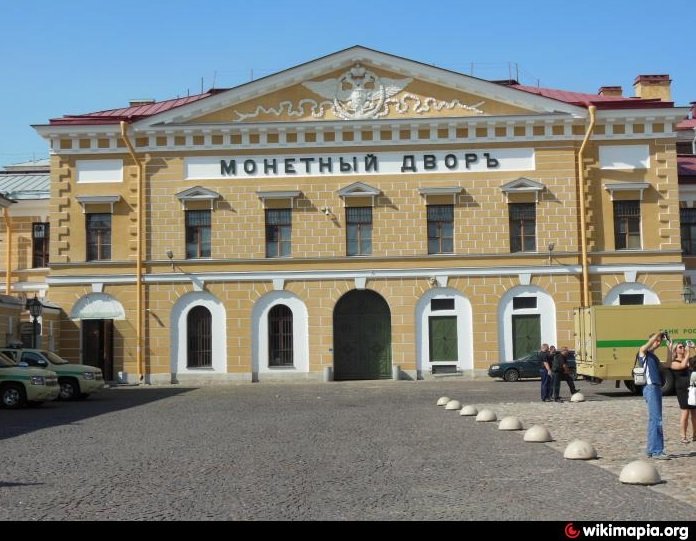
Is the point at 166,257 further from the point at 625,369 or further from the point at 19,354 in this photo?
the point at 625,369

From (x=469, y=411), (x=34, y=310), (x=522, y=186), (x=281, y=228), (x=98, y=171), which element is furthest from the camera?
(x=98, y=171)

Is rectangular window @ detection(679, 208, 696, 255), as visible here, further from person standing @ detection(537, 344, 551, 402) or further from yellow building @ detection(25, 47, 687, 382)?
person standing @ detection(537, 344, 551, 402)

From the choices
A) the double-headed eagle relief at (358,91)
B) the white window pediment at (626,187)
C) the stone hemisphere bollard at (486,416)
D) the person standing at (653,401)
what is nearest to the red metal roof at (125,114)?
the double-headed eagle relief at (358,91)

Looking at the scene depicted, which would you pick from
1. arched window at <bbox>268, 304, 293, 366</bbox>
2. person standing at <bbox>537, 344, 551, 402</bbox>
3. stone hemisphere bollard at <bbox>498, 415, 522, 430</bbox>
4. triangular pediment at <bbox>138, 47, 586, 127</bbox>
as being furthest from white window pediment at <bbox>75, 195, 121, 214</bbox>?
stone hemisphere bollard at <bbox>498, 415, 522, 430</bbox>

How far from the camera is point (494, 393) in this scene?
99.1ft

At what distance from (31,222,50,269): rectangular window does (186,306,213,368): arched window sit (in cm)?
956

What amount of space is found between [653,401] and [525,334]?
25.2m

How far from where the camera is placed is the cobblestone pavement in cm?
982

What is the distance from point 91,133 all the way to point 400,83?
1296cm

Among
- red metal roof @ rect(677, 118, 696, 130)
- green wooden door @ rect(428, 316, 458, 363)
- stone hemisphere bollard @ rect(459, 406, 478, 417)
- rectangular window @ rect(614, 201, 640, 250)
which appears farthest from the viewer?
red metal roof @ rect(677, 118, 696, 130)

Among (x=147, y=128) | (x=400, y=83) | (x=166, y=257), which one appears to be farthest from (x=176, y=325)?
(x=400, y=83)

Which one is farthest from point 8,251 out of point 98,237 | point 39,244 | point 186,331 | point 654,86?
point 654,86

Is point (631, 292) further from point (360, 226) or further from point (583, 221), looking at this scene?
point (360, 226)

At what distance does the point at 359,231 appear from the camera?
129 feet
